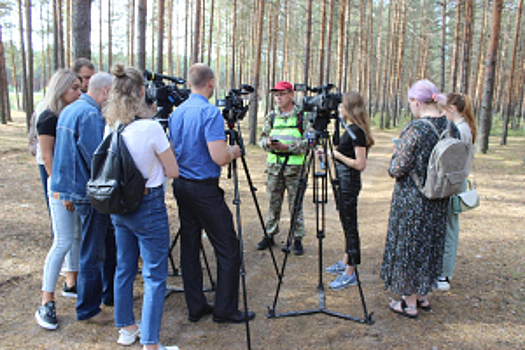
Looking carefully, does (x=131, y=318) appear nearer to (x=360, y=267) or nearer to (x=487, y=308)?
(x=360, y=267)

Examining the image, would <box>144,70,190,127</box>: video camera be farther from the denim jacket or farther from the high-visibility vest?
the high-visibility vest

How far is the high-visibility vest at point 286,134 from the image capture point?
495cm

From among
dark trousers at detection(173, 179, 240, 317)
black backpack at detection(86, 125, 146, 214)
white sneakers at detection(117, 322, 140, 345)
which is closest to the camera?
black backpack at detection(86, 125, 146, 214)

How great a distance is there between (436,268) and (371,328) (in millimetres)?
805

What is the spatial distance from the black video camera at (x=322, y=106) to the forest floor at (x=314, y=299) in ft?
5.88

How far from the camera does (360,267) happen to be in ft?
15.5

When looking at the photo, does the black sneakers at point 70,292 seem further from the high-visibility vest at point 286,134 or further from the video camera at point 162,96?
the high-visibility vest at point 286,134

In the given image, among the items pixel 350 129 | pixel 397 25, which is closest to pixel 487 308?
pixel 350 129

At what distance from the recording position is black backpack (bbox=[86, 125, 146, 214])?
8.42 ft

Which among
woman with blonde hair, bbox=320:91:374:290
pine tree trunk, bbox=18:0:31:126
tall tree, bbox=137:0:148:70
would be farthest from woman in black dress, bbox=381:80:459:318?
pine tree trunk, bbox=18:0:31:126

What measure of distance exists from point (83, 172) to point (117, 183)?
0.81 m

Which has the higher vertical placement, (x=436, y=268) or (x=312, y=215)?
(x=436, y=268)

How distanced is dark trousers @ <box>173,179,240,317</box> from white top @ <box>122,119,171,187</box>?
1.88 ft

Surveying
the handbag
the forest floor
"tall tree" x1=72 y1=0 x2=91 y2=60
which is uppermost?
"tall tree" x1=72 y1=0 x2=91 y2=60
